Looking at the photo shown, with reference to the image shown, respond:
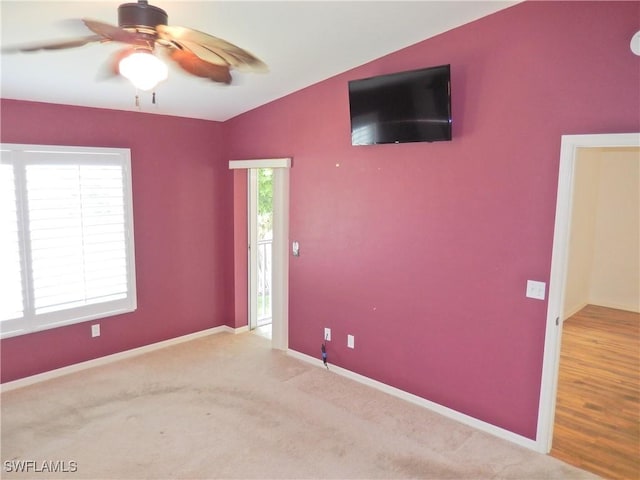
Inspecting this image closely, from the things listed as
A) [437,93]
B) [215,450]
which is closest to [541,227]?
[437,93]

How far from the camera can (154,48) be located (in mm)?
2449

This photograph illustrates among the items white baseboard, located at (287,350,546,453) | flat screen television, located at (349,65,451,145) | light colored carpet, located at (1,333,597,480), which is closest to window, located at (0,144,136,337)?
light colored carpet, located at (1,333,597,480)

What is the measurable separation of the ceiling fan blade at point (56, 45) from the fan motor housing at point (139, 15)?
54cm

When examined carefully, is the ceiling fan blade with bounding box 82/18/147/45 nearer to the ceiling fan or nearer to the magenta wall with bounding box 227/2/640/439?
the ceiling fan

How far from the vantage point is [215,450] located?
2.92 meters

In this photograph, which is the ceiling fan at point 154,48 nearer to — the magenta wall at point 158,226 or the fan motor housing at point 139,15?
the fan motor housing at point 139,15

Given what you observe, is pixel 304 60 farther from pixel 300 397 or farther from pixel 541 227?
pixel 300 397

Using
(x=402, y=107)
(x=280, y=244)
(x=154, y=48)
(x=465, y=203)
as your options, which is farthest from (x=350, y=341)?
(x=154, y=48)

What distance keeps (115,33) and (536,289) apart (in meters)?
2.90

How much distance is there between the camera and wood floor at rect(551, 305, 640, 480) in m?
2.90

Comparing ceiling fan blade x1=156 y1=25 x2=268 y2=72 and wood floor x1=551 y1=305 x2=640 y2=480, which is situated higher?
ceiling fan blade x1=156 y1=25 x2=268 y2=72

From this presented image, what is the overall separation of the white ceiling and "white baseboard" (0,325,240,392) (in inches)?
92.2

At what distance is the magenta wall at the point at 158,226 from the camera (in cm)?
374

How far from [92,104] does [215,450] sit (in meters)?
3.04
